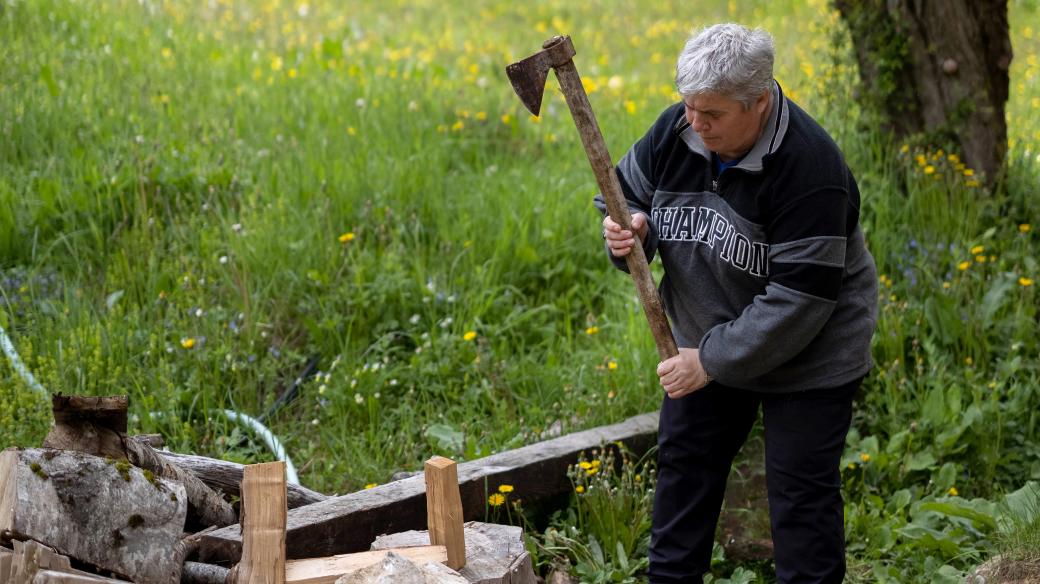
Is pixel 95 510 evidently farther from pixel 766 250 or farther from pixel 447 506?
pixel 766 250

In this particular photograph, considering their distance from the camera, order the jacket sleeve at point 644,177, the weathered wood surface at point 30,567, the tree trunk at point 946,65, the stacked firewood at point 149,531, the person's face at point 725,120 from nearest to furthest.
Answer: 1. the weathered wood surface at point 30,567
2. the stacked firewood at point 149,531
3. the person's face at point 725,120
4. the jacket sleeve at point 644,177
5. the tree trunk at point 946,65

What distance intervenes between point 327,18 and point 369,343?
5661mm

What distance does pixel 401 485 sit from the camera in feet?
10.7

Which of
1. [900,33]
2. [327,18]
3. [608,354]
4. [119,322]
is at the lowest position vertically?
[608,354]

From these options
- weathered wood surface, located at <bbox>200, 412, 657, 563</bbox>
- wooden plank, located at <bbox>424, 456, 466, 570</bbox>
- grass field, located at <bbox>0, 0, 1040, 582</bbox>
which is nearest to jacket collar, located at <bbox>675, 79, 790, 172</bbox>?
wooden plank, located at <bbox>424, 456, 466, 570</bbox>

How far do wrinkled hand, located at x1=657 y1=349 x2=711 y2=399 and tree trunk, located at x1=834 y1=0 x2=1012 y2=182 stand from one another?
2.84 metres

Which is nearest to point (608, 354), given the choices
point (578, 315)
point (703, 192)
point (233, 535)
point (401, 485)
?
point (578, 315)

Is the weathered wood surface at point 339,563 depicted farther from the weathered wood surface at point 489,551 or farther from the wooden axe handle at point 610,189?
the wooden axe handle at point 610,189

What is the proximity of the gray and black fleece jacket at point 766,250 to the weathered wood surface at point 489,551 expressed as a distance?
27.9 inches

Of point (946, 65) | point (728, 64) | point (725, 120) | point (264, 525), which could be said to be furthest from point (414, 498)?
point (946, 65)

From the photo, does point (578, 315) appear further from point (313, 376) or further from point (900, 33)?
point (900, 33)

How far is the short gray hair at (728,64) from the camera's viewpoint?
2.49 meters

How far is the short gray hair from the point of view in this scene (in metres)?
2.49

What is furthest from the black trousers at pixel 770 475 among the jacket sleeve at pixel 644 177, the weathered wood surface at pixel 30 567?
the weathered wood surface at pixel 30 567
